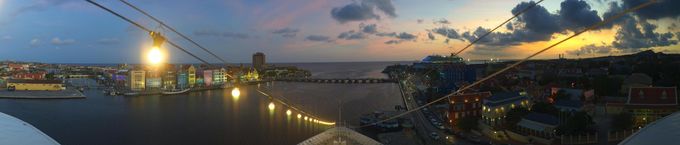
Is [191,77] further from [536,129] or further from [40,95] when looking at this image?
[536,129]

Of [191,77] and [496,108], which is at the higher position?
[191,77]

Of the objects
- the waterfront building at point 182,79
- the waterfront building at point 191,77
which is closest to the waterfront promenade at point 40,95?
the waterfront building at point 182,79

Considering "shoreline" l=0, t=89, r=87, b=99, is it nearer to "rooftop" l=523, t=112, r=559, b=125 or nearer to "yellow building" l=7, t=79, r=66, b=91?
"yellow building" l=7, t=79, r=66, b=91

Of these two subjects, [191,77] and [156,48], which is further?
[191,77]

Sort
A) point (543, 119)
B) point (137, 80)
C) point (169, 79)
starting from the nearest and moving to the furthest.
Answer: point (543, 119) < point (137, 80) < point (169, 79)

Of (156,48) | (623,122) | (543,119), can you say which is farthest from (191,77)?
(156,48)

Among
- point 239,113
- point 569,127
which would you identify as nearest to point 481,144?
point 569,127
